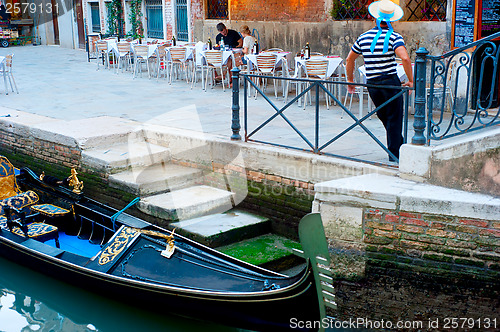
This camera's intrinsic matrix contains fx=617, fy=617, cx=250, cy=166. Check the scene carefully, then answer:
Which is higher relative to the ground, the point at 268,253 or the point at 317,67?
the point at 317,67

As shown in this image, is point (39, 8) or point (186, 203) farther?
point (39, 8)

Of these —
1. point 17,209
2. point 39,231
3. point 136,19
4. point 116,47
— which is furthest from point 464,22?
point 136,19

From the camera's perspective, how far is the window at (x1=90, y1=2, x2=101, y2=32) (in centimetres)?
1742

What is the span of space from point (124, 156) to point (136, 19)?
970cm

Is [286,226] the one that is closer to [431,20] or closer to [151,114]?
[151,114]

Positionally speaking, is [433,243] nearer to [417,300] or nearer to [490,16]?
[417,300]

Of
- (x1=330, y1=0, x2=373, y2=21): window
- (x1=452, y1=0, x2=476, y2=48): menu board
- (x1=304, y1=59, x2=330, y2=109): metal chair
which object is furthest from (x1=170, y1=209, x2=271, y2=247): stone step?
(x1=330, y1=0, x2=373, y2=21): window

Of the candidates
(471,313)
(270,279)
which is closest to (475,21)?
(471,313)

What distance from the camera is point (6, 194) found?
5961 mm

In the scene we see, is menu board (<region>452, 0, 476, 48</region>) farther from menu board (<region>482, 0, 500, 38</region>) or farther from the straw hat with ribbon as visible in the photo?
the straw hat with ribbon

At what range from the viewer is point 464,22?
6777 millimetres

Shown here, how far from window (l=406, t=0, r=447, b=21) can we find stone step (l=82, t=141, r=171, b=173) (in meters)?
3.63

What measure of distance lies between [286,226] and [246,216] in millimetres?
395

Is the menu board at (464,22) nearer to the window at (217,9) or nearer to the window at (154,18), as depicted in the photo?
the window at (217,9)
